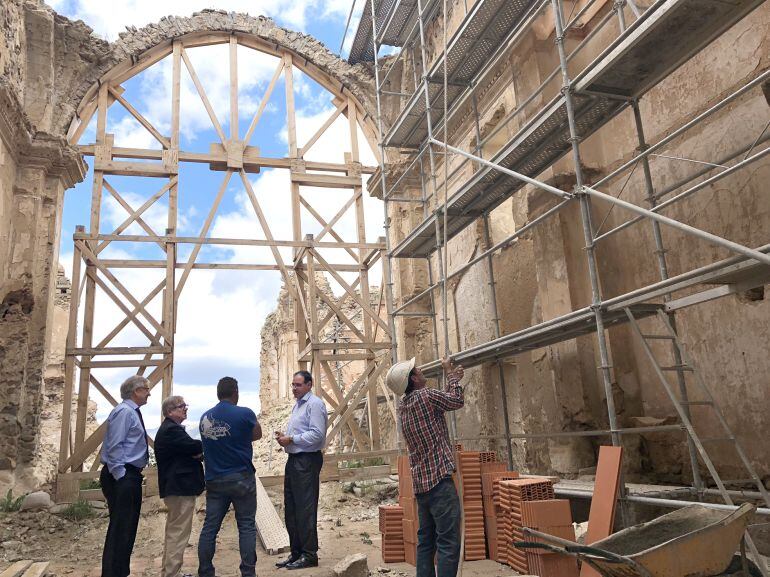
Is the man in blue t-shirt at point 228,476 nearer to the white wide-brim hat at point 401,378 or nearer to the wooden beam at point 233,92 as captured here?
the white wide-brim hat at point 401,378

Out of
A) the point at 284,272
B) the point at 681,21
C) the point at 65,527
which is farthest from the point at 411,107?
the point at 65,527

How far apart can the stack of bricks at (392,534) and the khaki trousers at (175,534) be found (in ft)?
6.11

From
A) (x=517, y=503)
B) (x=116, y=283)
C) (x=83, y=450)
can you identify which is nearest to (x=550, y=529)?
(x=517, y=503)

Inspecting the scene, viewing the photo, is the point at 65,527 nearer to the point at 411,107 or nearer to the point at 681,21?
the point at 411,107

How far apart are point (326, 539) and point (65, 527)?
11.9ft

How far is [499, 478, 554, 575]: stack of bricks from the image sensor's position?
4.86m

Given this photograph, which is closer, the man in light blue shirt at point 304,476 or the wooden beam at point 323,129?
the man in light blue shirt at point 304,476

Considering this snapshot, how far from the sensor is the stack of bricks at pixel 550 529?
14.6 feet

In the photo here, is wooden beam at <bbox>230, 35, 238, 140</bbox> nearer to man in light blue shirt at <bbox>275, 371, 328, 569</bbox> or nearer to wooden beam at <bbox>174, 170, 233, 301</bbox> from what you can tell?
wooden beam at <bbox>174, 170, 233, 301</bbox>

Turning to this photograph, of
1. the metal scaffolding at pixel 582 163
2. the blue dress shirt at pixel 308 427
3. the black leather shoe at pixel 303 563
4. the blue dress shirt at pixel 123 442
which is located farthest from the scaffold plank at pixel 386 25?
the black leather shoe at pixel 303 563

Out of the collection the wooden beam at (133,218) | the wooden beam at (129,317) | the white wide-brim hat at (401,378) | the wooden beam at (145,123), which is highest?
the wooden beam at (145,123)

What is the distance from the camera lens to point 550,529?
4.62 meters

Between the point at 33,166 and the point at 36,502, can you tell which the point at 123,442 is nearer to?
the point at 36,502

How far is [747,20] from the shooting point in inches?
224
